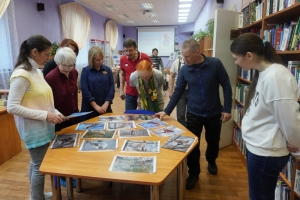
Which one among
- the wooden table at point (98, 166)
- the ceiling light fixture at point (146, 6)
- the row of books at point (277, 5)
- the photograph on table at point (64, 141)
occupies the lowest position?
the wooden table at point (98, 166)

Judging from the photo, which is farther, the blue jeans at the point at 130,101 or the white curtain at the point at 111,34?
the white curtain at the point at 111,34

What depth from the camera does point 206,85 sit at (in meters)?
2.01

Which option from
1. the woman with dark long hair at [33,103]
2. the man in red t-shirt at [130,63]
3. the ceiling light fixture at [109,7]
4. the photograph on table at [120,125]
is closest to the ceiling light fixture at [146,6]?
the ceiling light fixture at [109,7]

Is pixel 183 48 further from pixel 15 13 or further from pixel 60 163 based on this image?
pixel 15 13

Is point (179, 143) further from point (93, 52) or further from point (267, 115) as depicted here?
point (93, 52)

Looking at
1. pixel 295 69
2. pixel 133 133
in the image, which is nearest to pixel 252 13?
pixel 295 69

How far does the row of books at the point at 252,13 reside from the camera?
231 cm

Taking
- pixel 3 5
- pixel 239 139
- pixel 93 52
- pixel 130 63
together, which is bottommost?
pixel 239 139

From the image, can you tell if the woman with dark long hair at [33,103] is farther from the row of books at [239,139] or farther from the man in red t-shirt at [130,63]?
the row of books at [239,139]

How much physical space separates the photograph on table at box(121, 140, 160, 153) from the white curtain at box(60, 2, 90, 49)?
570 cm

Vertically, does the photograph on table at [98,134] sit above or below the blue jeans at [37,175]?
above

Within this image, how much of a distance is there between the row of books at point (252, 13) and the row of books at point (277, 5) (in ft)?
0.67

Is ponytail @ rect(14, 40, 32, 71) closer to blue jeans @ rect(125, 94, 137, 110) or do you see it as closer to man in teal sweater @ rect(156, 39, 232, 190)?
man in teal sweater @ rect(156, 39, 232, 190)

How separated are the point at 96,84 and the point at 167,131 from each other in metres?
0.99
